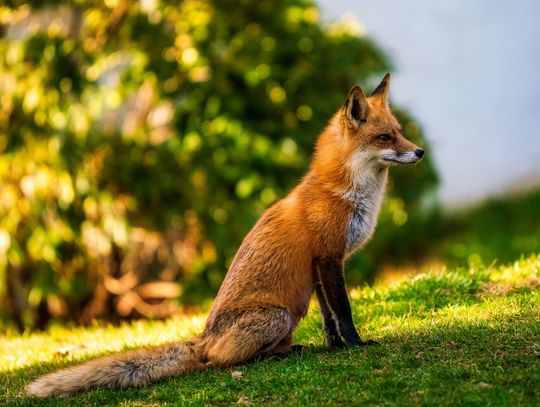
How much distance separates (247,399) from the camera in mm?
5047

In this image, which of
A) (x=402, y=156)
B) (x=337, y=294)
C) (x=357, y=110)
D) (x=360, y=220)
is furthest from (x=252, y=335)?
(x=357, y=110)

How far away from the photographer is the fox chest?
598 cm

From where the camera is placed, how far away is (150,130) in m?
12.6

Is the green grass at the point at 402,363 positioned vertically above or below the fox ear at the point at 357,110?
below

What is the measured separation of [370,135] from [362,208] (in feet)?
1.86

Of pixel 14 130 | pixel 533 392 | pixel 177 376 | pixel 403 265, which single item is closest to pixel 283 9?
pixel 14 130

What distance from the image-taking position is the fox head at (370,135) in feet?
19.6

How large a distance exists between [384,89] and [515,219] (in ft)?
34.1

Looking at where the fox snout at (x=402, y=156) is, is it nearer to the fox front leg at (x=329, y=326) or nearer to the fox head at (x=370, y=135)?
the fox head at (x=370, y=135)

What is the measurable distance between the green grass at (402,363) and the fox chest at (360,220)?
797 mm

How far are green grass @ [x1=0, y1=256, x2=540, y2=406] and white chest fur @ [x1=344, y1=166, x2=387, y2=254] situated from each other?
816 millimetres

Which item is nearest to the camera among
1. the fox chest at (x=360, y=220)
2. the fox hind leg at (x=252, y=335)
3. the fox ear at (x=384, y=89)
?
the fox hind leg at (x=252, y=335)

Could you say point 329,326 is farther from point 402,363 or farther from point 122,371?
point 122,371

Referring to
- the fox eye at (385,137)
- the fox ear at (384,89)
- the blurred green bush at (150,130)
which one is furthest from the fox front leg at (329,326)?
the blurred green bush at (150,130)
